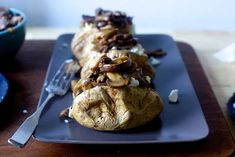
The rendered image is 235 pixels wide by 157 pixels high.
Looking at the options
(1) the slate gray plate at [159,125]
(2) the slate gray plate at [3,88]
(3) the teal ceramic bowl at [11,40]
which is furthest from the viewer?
(3) the teal ceramic bowl at [11,40]

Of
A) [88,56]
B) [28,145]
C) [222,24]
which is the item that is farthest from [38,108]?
[222,24]

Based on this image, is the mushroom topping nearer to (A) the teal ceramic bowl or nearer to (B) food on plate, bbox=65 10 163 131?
(B) food on plate, bbox=65 10 163 131

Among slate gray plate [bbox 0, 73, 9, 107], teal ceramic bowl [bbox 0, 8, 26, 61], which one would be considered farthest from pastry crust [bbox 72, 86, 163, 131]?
teal ceramic bowl [bbox 0, 8, 26, 61]

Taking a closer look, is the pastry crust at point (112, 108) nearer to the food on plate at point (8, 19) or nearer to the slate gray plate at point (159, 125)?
the slate gray plate at point (159, 125)

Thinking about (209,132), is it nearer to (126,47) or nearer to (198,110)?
(198,110)

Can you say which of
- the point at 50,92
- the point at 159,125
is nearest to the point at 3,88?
the point at 50,92

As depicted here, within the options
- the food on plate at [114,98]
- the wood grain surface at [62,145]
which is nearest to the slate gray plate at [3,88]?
the wood grain surface at [62,145]
